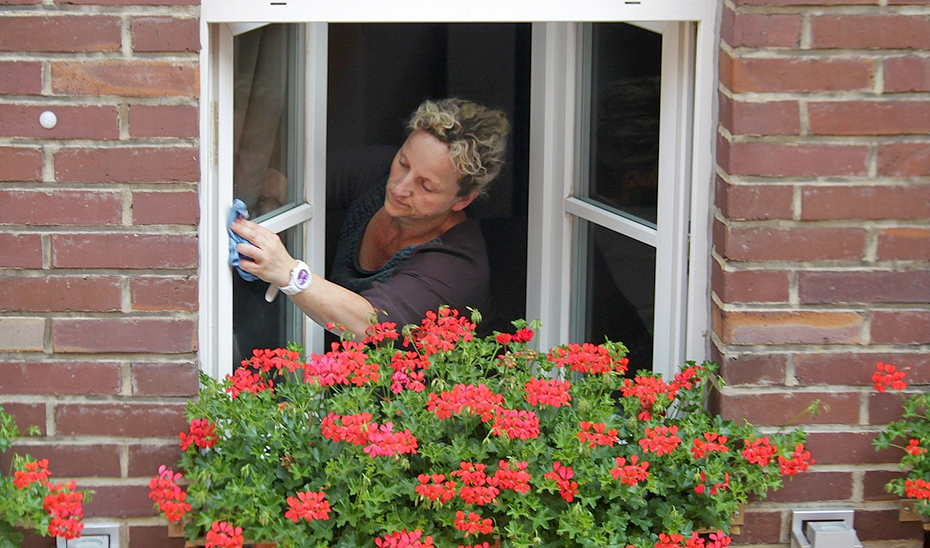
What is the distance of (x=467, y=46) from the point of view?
4594 mm

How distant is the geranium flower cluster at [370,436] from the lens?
6.81 ft

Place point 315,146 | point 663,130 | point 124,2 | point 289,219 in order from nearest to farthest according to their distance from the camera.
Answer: point 124,2, point 663,130, point 289,219, point 315,146

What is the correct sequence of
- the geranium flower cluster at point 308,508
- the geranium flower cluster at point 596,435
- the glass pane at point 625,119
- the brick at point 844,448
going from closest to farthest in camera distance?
the geranium flower cluster at point 308,508, the geranium flower cluster at point 596,435, the brick at point 844,448, the glass pane at point 625,119

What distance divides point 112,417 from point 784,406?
142 cm

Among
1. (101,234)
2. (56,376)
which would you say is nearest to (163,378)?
(56,376)

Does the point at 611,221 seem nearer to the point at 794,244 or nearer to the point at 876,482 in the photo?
the point at 794,244

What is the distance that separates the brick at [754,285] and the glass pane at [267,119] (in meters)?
1.09

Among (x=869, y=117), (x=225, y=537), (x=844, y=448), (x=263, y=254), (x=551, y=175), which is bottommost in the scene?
(x=225, y=537)

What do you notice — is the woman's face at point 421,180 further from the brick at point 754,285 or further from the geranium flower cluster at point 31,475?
the geranium flower cluster at point 31,475

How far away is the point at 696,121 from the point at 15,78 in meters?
1.40

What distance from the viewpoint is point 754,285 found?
231 cm

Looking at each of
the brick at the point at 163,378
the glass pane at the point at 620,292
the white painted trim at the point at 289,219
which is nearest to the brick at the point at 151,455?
the brick at the point at 163,378

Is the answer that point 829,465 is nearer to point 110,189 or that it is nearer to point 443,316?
point 443,316

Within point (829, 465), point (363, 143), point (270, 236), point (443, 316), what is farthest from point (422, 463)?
point (363, 143)
